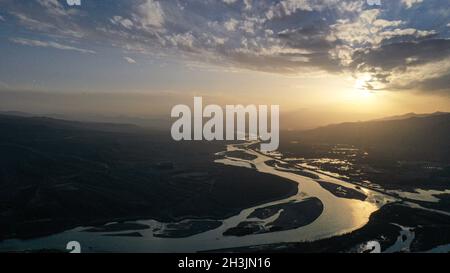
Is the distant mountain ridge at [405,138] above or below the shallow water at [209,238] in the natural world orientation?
above

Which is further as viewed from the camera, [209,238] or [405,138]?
[405,138]

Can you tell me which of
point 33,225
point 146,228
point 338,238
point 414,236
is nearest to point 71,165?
point 33,225

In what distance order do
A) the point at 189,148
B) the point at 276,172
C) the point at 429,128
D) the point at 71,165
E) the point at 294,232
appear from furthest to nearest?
the point at 429,128 < the point at 189,148 < the point at 276,172 < the point at 71,165 < the point at 294,232

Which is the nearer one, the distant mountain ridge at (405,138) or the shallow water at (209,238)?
the shallow water at (209,238)

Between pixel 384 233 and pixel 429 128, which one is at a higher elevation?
pixel 429 128

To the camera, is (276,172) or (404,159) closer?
(276,172)

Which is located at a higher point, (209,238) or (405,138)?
(405,138)

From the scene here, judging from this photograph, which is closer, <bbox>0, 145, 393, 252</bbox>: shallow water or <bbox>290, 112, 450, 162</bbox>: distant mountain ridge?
<bbox>0, 145, 393, 252</bbox>: shallow water

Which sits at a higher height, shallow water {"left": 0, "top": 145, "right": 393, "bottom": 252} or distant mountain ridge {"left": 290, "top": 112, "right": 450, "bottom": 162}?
distant mountain ridge {"left": 290, "top": 112, "right": 450, "bottom": 162}
